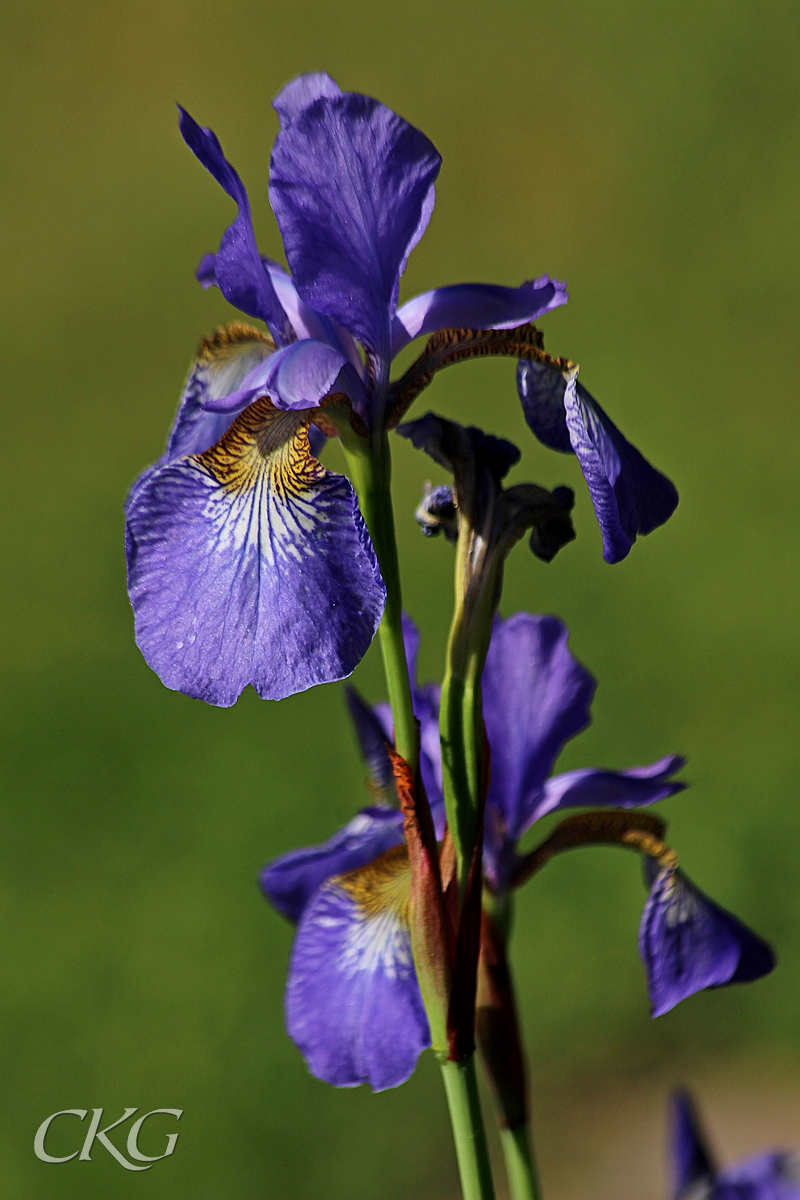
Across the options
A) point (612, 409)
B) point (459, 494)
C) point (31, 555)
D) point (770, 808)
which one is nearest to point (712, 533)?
point (612, 409)

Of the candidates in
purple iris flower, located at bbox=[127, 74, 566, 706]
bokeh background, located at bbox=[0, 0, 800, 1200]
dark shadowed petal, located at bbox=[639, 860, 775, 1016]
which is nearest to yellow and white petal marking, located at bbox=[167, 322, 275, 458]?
purple iris flower, located at bbox=[127, 74, 566, 706]

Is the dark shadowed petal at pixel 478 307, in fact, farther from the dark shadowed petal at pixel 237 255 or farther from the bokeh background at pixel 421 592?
the bokeh background at pixel 421 592

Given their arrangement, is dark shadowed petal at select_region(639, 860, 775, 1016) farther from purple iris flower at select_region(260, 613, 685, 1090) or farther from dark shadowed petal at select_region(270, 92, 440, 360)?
dark shadowed petal at select_region(270, 92, 440, 360)

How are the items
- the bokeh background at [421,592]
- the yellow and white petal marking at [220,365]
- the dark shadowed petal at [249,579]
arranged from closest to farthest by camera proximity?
the dark shadowed petal at [249,579]
the yellow and white petal marking at [220,365]
the bokeh background at [421,592]

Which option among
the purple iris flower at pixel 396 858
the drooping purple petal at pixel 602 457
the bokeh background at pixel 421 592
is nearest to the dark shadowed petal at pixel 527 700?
the purple iris flower at pixel 396 858

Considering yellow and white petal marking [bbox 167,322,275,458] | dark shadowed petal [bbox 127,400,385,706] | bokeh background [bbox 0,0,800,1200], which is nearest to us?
dark shadowed petal [bbox 127,400,385,706]

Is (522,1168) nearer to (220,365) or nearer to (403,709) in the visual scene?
(403,709)

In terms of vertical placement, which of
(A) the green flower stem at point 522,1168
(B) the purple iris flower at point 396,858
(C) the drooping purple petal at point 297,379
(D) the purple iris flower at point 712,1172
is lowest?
(D) the purple iris flower at point 712,1172
